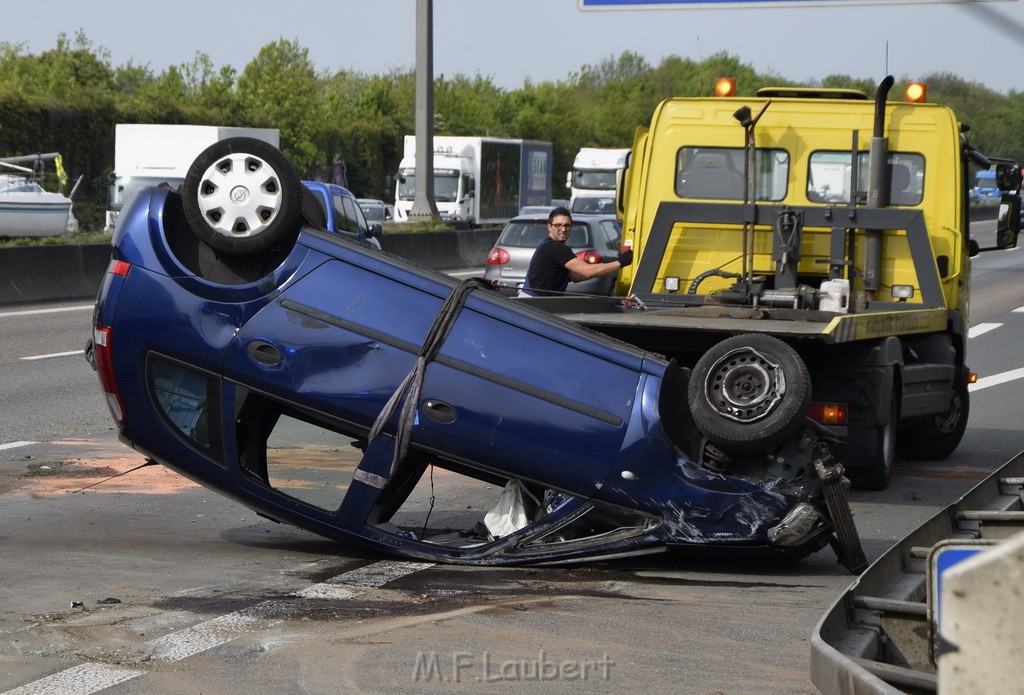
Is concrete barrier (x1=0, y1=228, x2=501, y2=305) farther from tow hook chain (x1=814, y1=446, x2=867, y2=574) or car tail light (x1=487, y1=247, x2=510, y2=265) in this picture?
tow hook chain (x1=814, y1=446, x2=867, y2=574)

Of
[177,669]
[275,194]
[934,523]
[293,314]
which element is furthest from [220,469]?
[934,523]

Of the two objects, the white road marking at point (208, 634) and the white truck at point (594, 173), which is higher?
the white truck at point (594, 173)

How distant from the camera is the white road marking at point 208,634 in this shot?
190 inches

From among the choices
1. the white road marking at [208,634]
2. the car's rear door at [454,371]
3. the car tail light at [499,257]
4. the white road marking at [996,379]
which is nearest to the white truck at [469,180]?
the car tail light at [499,257]

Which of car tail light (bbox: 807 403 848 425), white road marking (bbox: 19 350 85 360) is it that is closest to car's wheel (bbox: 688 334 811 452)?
car tail light (bbox: 807 403 848 425)

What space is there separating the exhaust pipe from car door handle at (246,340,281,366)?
5.61m

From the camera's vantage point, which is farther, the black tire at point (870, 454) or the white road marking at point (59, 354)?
the white road marking at point (59, 354)

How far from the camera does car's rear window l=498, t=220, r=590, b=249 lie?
79.6 feet

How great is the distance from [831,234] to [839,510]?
461cm

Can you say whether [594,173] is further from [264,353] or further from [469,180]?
[264,353]

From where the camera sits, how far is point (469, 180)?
48656 mm

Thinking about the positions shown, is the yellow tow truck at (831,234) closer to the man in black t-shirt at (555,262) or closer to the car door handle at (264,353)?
the man in black t-shirt at (555,262)

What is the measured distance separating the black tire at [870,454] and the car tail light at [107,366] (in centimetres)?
468

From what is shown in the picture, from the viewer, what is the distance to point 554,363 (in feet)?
21.6
